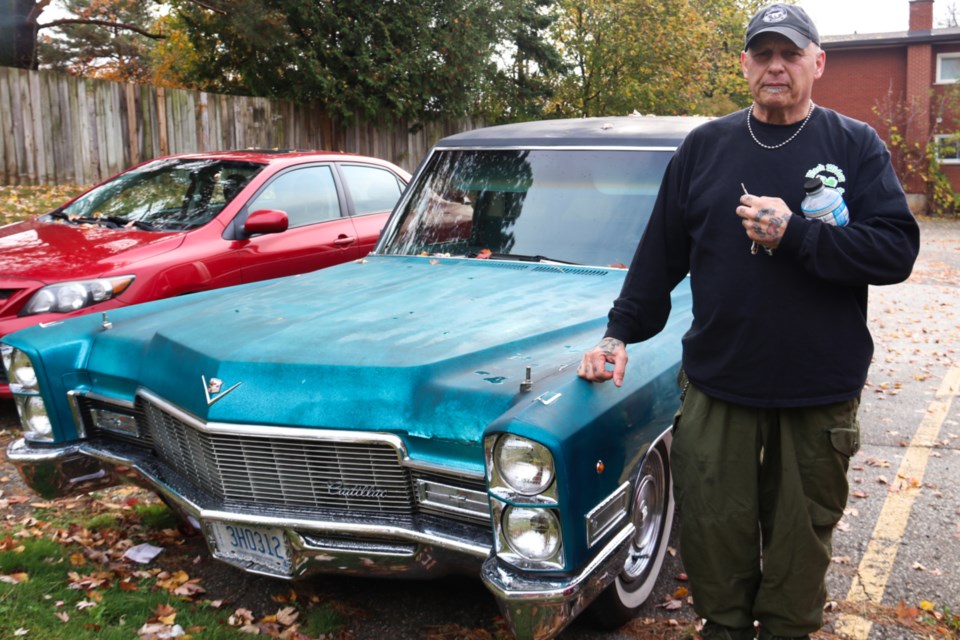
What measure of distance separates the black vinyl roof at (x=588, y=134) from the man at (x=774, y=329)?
1.71 m

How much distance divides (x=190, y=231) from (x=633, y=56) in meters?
22.1

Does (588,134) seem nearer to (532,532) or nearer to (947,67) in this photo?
(532,532)

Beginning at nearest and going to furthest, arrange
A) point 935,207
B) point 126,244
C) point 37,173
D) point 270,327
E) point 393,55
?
point 270,327
point 126,244
point 37,173
point 393,55
point 935,207

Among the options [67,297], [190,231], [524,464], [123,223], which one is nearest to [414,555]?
[524,464]

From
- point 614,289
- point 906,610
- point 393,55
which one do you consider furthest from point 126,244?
point 393,55

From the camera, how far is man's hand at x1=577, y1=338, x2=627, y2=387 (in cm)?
273

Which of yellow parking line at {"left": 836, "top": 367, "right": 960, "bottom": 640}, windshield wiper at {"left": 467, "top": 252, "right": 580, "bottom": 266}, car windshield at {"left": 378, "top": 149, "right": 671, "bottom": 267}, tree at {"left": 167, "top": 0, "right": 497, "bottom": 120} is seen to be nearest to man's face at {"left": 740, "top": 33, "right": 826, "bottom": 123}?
car windshield at {"left": 378, "top": 149, "right": 671, "bottom": 267}

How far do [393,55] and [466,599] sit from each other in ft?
47.0

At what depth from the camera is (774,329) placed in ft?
8.11

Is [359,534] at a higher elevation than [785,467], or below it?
below

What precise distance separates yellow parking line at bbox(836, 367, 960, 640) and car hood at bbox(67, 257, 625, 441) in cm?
146

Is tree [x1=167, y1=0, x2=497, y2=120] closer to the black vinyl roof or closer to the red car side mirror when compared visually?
the red car side mirror

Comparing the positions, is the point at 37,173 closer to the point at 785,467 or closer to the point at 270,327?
the point at 270,327

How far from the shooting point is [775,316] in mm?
2471
